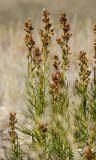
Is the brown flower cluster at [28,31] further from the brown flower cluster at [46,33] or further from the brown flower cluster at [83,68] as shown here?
the brown flower cluster at [83,68]

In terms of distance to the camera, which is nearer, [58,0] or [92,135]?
[92,135]

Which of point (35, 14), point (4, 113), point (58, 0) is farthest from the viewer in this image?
point (58, 0)

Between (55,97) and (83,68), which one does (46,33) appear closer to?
(83,68)

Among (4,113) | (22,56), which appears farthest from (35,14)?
(4,113)

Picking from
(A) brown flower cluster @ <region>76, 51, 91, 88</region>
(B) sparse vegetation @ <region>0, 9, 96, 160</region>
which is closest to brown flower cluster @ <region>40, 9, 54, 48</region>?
(B) sparse vegetation @ <region>0, 9, 96, 160</region>

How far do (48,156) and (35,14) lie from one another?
29440 millimetres

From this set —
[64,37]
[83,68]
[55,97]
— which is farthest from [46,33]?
[55,97]

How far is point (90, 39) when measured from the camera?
11859 millimetres

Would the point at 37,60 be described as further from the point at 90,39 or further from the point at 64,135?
the point at 90,39

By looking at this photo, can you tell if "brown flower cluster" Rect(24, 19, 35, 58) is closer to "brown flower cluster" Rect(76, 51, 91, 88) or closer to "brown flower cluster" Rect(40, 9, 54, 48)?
"brown flower cluster" Rect(40, 9, 54, 48)

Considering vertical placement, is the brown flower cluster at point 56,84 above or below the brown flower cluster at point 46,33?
below

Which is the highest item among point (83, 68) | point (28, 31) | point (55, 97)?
point (28, 31)

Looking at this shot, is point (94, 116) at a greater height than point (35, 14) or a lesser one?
Answer: lesser

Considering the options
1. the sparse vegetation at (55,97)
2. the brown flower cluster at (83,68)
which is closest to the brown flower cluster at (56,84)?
the sparse vegetation at (55,97)
